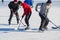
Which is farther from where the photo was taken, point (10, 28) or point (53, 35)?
point (10, 28)

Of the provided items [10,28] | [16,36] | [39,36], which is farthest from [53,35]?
[10,28]

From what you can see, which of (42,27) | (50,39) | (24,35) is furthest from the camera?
(42,27)

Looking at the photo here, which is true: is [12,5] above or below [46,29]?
above

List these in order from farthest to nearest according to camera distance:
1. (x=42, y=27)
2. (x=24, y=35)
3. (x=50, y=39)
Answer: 1. (x=42, y=27)
2. (x=24, y=35)
3. (x=50, y=39)

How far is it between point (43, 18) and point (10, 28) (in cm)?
168

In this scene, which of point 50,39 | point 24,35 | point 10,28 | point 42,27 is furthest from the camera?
point 10,28

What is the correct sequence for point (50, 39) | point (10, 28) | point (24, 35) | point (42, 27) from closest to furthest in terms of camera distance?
1. point (50, 39)
2. point (24, 35)
3. point (42, 27)
4. point (10, 28)

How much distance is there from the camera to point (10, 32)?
10.8 metres

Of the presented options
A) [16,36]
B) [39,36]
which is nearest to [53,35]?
[39,36]

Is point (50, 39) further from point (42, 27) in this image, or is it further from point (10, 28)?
point (10, 28)

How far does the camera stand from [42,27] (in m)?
10.9

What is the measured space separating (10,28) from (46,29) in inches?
59.6

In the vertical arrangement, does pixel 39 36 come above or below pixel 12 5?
below

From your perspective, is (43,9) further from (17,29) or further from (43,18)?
(17,29)
